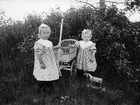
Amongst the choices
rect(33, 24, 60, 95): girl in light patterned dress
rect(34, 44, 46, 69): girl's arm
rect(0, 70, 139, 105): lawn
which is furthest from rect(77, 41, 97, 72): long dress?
rect(34, 44, 46, 69): girl's arm

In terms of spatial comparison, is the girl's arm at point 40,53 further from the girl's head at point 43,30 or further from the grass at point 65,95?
the grass at point 65,95

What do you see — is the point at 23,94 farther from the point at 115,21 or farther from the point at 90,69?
the point at 115,21

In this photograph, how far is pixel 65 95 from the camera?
4.05 meters

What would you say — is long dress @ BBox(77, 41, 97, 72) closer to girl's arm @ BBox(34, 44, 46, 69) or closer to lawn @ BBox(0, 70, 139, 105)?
lawn @ BBox(0, 70, 139, 105)

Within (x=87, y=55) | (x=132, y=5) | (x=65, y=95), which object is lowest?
(x=65, y=95)

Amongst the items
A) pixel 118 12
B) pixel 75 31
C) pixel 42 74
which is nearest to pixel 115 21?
pixel 118 12

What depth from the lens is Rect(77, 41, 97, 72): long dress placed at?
15.2ft

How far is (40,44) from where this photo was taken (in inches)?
158

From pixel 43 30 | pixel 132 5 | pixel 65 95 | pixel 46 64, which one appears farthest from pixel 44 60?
pixel 132 5

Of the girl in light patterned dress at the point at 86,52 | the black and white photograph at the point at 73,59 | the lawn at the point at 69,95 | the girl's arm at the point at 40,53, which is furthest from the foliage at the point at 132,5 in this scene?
the girl's arm at the point at 40,53

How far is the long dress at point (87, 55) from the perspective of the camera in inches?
182

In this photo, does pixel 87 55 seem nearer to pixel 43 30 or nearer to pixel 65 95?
pixel 65 95

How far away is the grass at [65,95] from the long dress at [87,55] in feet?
1.28

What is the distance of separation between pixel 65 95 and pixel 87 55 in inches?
47.6
